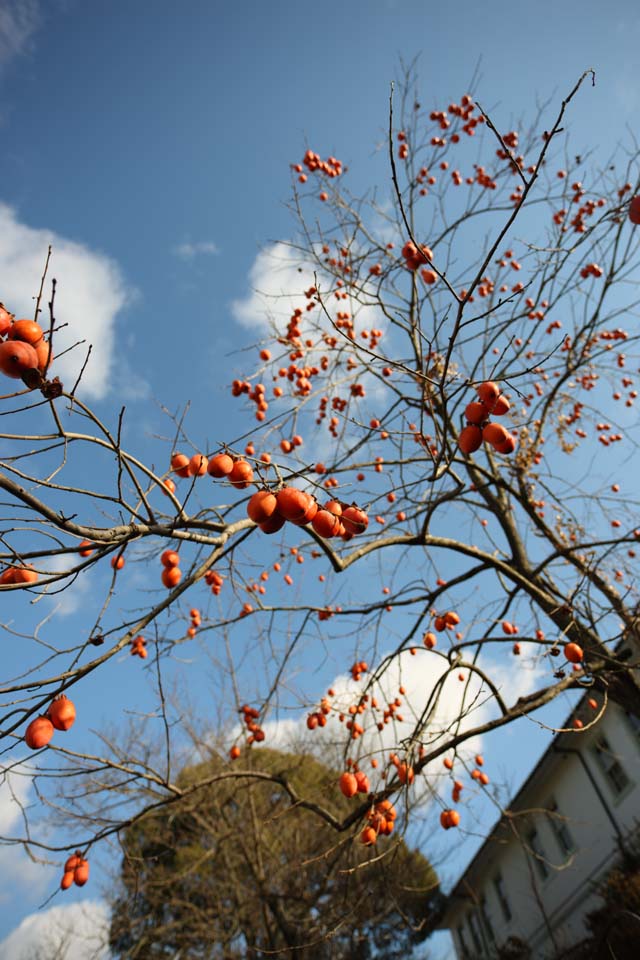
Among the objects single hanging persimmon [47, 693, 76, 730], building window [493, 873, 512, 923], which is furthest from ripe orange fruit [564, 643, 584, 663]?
building window [493, 873, 512, 923]

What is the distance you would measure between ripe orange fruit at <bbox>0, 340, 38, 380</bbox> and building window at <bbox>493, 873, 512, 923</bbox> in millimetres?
16657

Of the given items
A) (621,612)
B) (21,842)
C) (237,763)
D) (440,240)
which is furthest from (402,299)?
(237,763)

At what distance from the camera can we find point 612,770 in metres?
10.2

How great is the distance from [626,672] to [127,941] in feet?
40.0

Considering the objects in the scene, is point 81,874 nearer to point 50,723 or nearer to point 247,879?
point 50,723

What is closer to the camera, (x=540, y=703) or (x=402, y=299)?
(x=540, y=703)

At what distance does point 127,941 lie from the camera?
425 inches

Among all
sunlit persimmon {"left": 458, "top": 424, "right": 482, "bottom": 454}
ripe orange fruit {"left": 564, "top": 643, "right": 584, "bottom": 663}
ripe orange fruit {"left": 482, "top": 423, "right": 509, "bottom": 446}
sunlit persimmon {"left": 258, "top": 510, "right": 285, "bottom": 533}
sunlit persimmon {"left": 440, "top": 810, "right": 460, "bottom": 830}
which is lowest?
sunlit persimmon {"left": 440, "top": 810, "right": 460, "bottom": 830}

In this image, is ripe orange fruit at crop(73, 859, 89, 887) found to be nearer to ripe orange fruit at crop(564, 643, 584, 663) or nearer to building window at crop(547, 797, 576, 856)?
ripe orange fruit at crop(564, 643, 584, 663)

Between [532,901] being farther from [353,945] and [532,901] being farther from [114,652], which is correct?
[114,652]

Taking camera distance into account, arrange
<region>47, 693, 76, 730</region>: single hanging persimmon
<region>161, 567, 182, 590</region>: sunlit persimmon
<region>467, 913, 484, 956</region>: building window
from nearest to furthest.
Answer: <region>47, 693, 76, 730</region>: single hanging persimmon, <region>161, 567, 182, 590</region>: sunlit persimmon, <region>467, 913, 484, 956</region>: building window

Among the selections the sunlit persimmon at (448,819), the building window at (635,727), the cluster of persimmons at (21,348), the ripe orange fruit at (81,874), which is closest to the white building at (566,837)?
the building window at (635,727)

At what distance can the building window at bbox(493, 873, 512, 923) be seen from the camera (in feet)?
43.0

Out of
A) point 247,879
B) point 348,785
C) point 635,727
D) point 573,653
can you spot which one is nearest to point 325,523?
point 348,785
